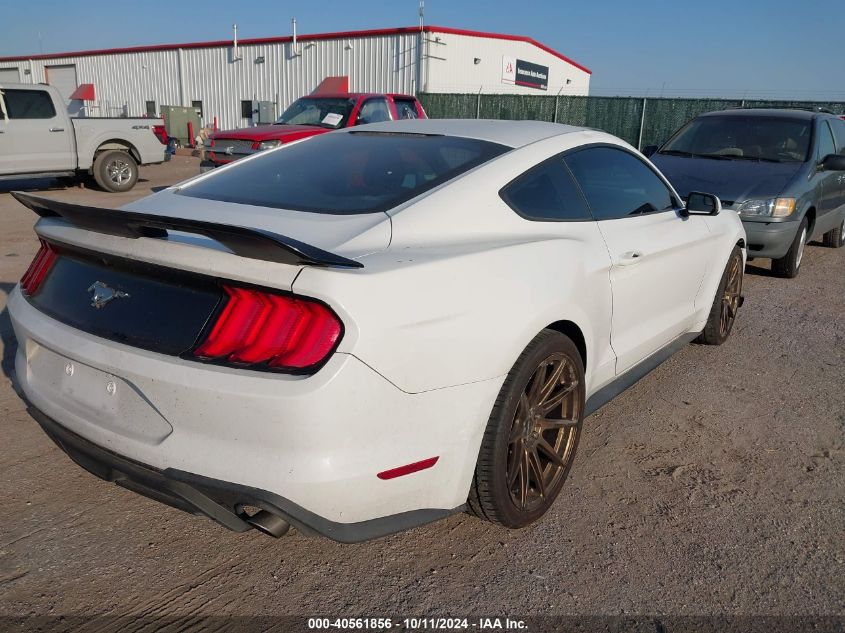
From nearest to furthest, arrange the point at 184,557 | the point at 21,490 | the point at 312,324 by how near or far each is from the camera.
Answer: the point at 312,324 → the point at 184,557 → the point at 21,490

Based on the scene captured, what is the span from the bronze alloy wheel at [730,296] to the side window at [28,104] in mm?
11980

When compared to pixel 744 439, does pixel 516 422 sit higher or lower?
higher

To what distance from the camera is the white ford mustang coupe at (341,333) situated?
6.63 ft

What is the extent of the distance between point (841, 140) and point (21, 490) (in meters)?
9.19

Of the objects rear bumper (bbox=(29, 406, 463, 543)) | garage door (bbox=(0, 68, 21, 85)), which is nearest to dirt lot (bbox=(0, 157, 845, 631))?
rear bumper (bbox=(29, 406, 463, 543))

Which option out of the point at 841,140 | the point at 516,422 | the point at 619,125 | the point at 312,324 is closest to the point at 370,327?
the point at 312,324

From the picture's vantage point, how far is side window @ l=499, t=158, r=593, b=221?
9.60 feet

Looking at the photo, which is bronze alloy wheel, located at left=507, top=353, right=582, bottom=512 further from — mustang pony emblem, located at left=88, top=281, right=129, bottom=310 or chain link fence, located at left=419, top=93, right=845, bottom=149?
chain link fence, located at left=419, top=93, right=845, bottom=149

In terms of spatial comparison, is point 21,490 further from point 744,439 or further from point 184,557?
point 744,439

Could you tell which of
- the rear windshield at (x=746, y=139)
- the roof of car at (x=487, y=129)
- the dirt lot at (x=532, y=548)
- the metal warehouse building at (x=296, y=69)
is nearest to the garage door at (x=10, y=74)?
the metal warehouse building at (x=296, y=69)

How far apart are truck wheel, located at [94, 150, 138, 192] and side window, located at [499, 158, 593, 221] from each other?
39.6ft

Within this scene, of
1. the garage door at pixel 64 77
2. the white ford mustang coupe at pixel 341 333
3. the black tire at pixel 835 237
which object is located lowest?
the black tire at pixel 835 237

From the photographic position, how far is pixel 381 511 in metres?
2.21

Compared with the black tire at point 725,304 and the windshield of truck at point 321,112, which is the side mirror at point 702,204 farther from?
the windshield of truck at point 321,112
